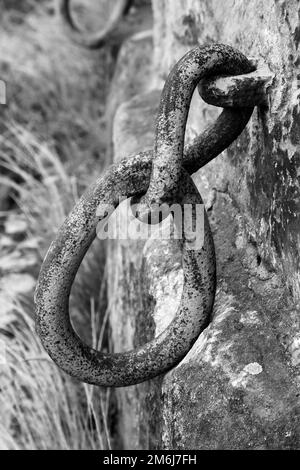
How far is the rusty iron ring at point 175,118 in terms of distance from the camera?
2.94ft

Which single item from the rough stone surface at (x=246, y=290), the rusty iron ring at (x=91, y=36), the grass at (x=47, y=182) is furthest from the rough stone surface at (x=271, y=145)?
the rusty iron ring at (x=91, y=36)

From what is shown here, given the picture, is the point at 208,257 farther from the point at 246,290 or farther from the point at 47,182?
the point at 47,182

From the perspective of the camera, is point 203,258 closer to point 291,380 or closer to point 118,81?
point 291,380

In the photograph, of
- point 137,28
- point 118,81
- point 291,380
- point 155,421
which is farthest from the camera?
point 137,28

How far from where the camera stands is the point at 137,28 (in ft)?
9.74

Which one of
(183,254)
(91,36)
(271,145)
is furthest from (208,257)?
(91,36)

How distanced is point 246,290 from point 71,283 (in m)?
0.27

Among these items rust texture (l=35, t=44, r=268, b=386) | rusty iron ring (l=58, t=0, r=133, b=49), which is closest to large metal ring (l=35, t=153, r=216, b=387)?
rust texture (l=35, t=44, r=268, b=386)

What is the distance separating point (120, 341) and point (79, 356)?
→ 1.84ft

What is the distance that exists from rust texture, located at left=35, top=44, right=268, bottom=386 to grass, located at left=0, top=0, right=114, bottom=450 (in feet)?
1.27

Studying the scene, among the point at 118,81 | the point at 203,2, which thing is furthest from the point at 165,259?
the point at 118,81

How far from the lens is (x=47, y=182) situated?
248 cm

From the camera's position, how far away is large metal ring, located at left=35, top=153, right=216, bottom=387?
0.93 metres

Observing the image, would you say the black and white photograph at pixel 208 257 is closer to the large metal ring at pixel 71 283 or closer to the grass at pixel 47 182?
the large metal ring at pixel 71 283
